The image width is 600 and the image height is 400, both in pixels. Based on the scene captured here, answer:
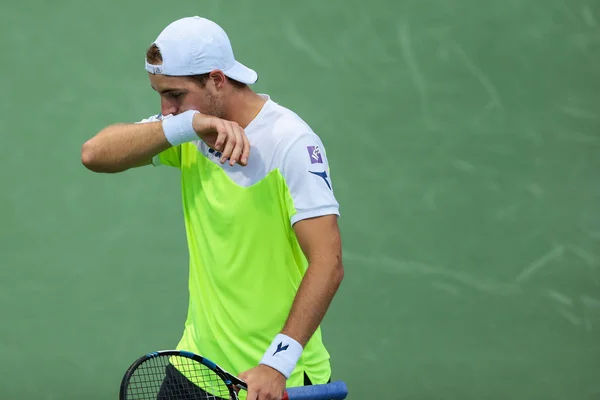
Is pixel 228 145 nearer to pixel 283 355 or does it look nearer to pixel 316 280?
pixel 316 280

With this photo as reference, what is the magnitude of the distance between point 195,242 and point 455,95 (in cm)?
234

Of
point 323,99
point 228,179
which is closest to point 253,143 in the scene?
point 228,179

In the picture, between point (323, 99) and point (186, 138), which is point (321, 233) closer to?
point (186, 138)

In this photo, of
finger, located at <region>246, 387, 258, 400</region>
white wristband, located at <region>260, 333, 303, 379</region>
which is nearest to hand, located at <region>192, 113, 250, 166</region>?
white wristband, located at <region>260, 333, 303, 379</region>

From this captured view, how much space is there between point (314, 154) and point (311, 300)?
43 centimetres

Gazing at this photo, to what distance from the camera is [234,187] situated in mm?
3197

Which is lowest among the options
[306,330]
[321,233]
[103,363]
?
[103,363]

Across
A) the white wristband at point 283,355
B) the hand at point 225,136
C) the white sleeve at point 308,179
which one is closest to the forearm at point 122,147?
the hand at point 225,136

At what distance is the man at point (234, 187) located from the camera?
9.96 ft

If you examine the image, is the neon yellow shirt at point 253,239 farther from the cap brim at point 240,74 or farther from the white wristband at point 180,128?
the white wristband at point 180,128

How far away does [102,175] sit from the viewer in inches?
206

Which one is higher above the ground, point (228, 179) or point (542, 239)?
point (228, 179)

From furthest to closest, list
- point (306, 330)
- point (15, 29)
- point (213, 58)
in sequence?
point (15, 29)
point (213, 58)
point (306, 330)

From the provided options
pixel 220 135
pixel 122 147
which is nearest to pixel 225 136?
pixel 220 135
